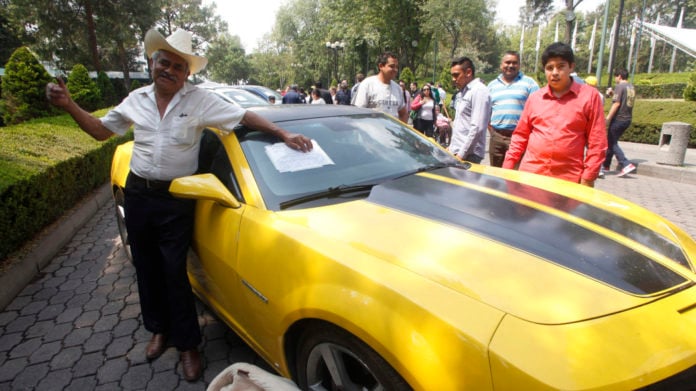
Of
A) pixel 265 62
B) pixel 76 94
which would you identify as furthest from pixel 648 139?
pixel 265 62

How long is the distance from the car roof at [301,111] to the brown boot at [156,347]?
1.59m

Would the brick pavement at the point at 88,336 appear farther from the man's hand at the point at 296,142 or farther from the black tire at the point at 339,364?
the man's hand at the point at 296,142

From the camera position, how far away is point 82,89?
51.5 feet

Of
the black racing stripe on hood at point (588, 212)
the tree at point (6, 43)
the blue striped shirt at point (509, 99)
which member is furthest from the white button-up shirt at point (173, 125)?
the tree at point (6, 43)

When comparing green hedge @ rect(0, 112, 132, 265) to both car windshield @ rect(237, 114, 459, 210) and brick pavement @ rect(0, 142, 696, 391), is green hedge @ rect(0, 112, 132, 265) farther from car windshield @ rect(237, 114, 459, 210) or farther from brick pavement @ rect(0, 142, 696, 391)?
Result: car windshield @ rect(237, 114, 459, 210)

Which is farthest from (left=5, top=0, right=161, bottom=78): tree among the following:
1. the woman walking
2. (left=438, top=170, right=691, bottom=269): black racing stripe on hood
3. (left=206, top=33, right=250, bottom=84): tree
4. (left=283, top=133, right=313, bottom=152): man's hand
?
(left=206, top=33, right=250, bottom=84): tree

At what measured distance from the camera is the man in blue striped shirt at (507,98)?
4.33 metres

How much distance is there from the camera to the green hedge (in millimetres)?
3656

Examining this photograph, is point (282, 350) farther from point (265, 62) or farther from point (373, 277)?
point (265, 62)

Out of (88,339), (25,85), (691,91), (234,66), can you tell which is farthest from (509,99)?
(234,66)

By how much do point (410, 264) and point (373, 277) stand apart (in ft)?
0.50

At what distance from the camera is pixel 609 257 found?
1.63m

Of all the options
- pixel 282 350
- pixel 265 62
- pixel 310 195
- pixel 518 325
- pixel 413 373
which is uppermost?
pixel 265 62

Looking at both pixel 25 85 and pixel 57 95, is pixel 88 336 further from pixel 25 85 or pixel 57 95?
pixel 25 85
